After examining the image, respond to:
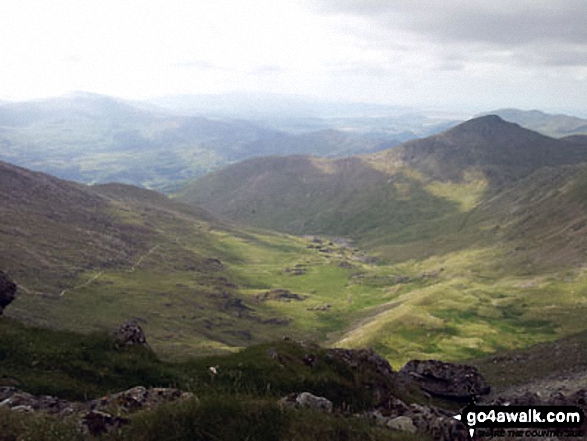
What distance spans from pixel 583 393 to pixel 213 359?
27.3m

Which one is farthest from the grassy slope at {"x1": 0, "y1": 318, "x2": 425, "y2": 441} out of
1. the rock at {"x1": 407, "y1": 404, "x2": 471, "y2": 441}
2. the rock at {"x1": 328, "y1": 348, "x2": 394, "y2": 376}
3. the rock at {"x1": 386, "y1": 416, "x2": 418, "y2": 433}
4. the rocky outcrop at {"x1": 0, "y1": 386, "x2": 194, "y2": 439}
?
the rock at {"x1": 386, "y1": 416, "x2": 418, "y2": 433}

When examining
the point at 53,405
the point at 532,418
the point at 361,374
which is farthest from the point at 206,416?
the point at 361,374

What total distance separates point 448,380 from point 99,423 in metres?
39.7

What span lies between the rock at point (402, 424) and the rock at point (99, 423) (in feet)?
36.3

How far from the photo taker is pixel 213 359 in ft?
103

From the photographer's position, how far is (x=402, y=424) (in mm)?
19766

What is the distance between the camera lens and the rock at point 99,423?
47.4 ft

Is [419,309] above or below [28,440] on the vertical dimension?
below

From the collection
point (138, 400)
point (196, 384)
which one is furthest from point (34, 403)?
point (196, 384)

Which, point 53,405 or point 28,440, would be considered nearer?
point 28,440

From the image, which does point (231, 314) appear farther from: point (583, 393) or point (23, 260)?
point (583, 393)

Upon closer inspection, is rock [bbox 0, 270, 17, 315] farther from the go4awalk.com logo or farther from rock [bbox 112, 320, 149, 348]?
the go4awalk.com logo

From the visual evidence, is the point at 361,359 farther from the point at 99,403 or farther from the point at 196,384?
the point at 99,403

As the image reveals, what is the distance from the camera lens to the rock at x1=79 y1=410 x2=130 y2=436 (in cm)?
1445
